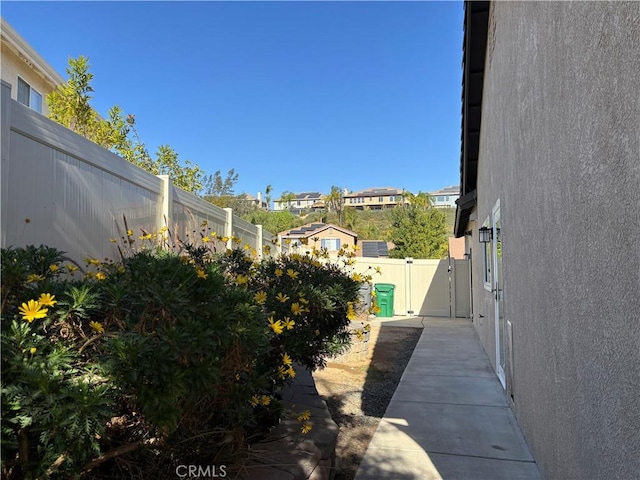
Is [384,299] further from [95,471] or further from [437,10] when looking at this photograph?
[95,471]

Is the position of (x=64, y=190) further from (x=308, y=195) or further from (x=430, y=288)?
(x=308, y=195)

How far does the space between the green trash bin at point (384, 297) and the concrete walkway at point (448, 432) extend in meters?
7.16

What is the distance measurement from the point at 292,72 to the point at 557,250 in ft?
42.3

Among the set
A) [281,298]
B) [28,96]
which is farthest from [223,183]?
[281,298]

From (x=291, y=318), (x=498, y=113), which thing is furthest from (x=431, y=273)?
(x=291, y=318)

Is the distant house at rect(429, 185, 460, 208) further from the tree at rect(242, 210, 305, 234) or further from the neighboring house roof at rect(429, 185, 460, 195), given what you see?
the tree at rect(242, 210, 305, 234)

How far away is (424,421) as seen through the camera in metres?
4.71

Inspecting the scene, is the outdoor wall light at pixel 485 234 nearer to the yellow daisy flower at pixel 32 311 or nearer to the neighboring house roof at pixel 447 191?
the yellow daisy flower at pixel 32 311

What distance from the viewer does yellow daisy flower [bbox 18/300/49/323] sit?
4.93 feet

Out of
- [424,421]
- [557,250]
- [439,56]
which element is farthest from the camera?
[439,56]

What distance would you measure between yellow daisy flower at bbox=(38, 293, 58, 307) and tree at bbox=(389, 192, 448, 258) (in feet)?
98.2

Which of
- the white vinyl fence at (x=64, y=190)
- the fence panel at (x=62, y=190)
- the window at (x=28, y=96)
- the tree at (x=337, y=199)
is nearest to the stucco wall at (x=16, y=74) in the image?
the window at (x=28, y=96)

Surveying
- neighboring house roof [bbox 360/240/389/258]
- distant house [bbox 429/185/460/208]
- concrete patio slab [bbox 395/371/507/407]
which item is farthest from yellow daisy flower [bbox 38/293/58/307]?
distant house [bbox 429/185/460/208]

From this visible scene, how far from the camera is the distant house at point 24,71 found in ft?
33.1
